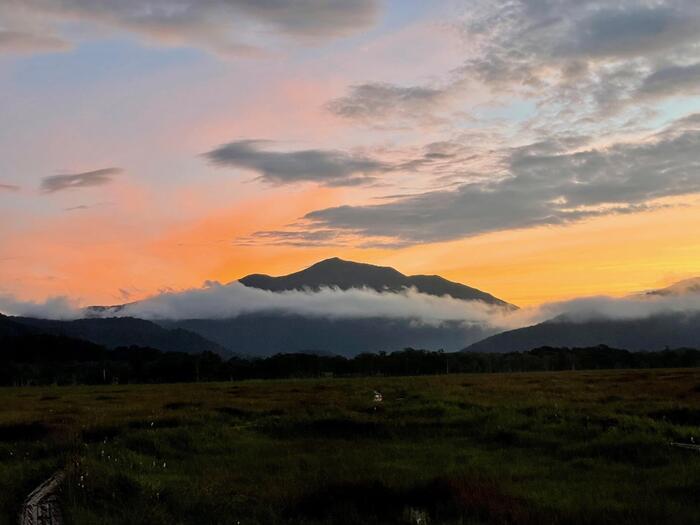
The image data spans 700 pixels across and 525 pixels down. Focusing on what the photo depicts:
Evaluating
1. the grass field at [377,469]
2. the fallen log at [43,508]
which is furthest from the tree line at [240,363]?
the fallen log at [43,508]

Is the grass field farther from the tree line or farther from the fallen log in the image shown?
the tree line

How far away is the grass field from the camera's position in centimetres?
1162

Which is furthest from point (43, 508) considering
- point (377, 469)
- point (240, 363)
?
point (240, 363)

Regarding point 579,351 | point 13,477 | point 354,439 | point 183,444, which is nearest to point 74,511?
point 13,477

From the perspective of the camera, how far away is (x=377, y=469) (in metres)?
16.0

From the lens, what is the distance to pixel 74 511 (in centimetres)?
1107

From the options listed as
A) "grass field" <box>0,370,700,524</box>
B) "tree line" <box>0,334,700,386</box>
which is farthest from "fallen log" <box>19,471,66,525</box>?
"tree line" <box>0,334,700,386</box>

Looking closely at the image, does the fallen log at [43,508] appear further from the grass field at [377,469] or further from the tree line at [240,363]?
the tree line at [240,363]

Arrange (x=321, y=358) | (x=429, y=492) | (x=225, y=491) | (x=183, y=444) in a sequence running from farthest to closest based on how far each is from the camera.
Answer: (x=321, y=358) < (x=183, y=444) < (x=225, y=491) < (x=429, y=492)

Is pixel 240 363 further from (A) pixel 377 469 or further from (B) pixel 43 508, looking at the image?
(B) pixel 43 508

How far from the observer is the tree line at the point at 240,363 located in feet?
453

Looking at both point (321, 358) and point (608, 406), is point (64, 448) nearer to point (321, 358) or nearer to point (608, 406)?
point (608, 406)

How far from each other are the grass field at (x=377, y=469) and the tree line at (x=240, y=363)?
114070 mm

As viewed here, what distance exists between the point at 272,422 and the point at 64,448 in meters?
9.68
